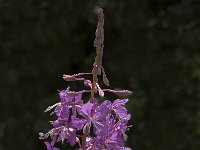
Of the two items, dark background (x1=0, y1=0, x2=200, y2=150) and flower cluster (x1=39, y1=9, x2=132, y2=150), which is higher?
dark background (x1=0, y1=0, x2=200, y2=150)

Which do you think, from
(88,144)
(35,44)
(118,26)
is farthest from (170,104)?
(88,144)

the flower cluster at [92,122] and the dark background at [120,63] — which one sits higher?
the dark background at [120,63]

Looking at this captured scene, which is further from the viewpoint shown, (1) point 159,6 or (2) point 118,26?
(1) point 159,6

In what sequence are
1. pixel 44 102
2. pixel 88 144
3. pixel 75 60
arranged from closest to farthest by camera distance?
pixel 88 144 < pixel 44 102 < pixel 75 60

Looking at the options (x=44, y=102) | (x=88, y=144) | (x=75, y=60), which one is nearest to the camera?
(x=88, y=144)

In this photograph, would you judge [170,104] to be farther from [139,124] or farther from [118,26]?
[118,26]

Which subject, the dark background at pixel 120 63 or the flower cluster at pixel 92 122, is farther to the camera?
the dark background at pixel 120 63

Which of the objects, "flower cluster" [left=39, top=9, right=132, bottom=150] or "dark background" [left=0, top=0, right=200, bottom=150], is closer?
"flower cluster" [left=39, top=9, right=132, bottom=150]

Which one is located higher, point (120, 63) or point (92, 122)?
point (120, 63)
